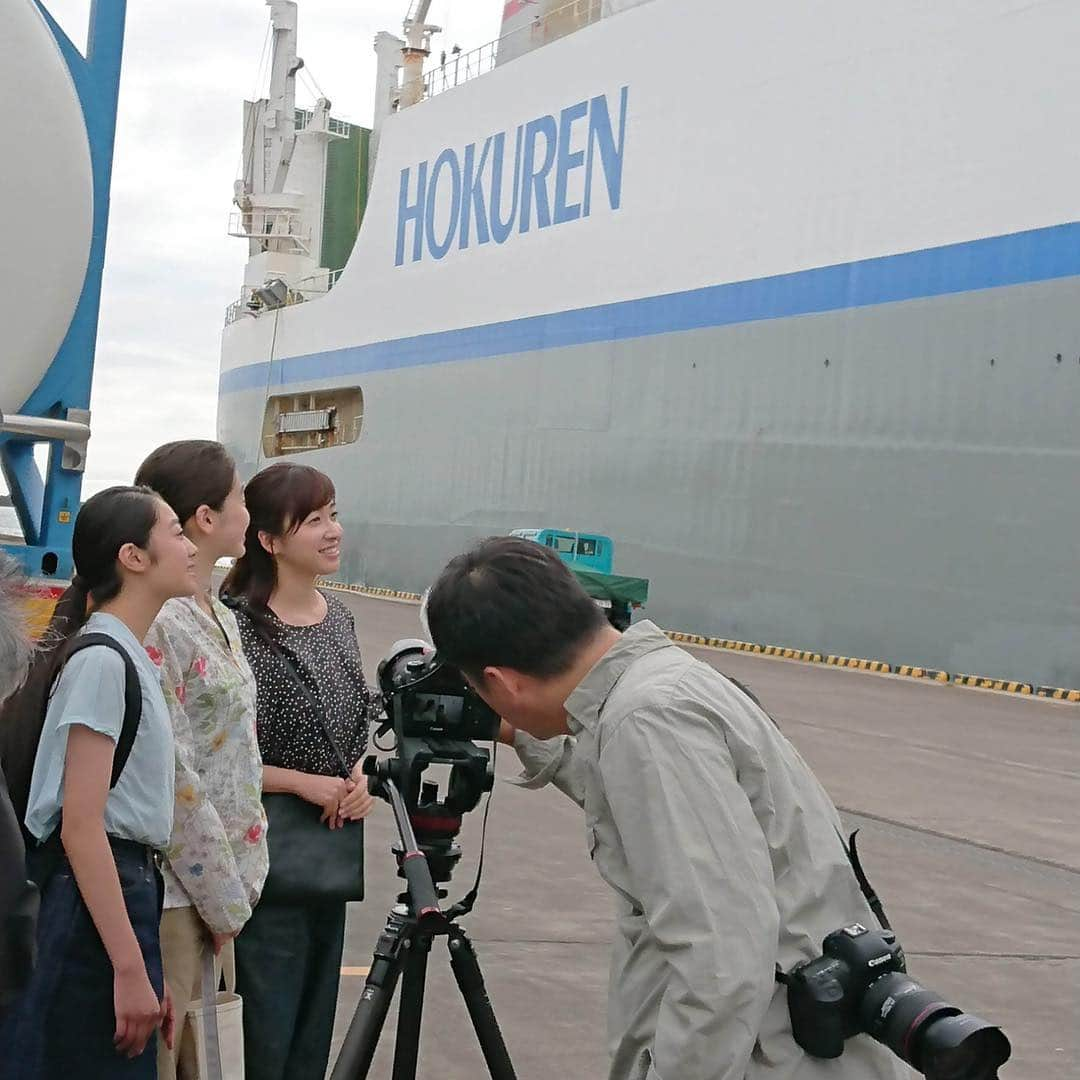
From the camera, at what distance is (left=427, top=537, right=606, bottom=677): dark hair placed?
67.7 inches

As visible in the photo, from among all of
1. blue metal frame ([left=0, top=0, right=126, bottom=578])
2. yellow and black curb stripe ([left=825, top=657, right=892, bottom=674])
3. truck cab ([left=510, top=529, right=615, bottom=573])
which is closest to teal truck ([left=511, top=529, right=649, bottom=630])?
truck cab ([left=510, top=529, right=615, bottom=573])

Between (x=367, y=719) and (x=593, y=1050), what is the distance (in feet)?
4.57

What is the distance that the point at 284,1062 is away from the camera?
2908 millimetres

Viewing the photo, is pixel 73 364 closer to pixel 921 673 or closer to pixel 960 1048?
pixel 960 1048

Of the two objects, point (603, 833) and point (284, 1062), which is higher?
point (603, 833)

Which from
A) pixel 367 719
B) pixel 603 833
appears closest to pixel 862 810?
pixel 367 719

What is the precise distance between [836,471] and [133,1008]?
14.5 metres

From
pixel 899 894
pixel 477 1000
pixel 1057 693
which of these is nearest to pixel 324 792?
pixel 477 1000

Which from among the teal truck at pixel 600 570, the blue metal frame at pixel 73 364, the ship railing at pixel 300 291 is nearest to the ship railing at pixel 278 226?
the ship railing at pixel 300 291

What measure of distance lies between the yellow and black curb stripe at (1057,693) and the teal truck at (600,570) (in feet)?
13.1

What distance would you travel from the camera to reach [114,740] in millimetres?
2260

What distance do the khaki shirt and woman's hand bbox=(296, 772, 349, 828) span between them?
1.25 m

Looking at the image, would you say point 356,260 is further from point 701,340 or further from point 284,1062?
point 284,1062

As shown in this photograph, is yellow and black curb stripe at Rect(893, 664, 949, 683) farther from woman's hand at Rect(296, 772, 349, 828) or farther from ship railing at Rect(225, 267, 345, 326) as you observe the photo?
ship railing at Rect(225, 267, 345, 326)
